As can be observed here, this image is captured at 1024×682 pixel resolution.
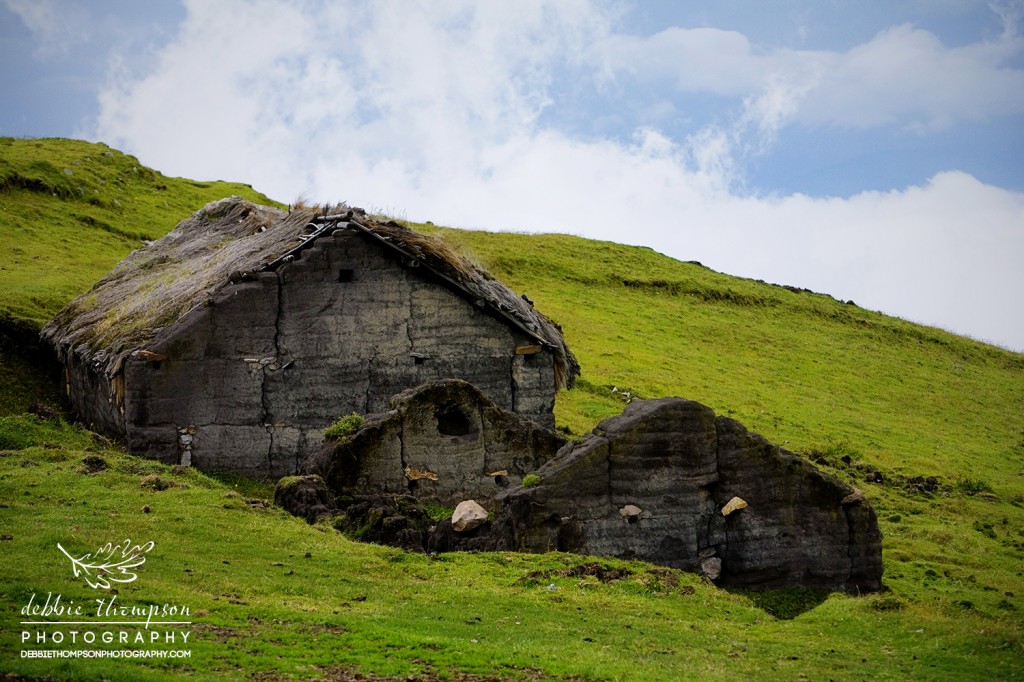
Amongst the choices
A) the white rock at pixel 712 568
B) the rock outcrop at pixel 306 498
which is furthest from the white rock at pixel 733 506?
the rock outcrop at pixel 306 498

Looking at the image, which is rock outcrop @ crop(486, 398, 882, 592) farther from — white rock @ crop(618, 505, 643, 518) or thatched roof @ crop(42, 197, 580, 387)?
thatched roof @ crop(42, 197, 580, 387)

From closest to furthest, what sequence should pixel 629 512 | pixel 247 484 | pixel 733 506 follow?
pixel 629 512 → pixel 733 506 → pixel 247 484

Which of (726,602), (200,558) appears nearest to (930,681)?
(726,602)

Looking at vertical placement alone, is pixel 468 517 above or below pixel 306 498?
below

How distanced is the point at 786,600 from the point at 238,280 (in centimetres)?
1248

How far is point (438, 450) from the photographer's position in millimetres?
23094

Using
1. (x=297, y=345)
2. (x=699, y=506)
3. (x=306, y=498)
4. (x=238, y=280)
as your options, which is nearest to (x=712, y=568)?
(x=699, y=506)

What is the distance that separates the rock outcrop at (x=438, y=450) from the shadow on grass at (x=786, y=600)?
4943 mm

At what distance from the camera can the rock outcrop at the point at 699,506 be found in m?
20.5

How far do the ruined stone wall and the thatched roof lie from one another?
287 millimetres

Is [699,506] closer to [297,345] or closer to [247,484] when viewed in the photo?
[247,484]

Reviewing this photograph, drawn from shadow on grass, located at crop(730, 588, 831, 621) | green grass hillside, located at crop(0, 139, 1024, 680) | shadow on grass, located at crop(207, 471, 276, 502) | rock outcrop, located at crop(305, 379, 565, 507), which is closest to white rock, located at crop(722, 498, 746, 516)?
shadow on grass, located at crop(730, 588, 831, 621)

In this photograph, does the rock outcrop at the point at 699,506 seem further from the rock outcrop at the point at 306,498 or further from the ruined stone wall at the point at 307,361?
the ruined stone wall at the point at 307,361

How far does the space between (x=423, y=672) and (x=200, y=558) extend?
528cm
